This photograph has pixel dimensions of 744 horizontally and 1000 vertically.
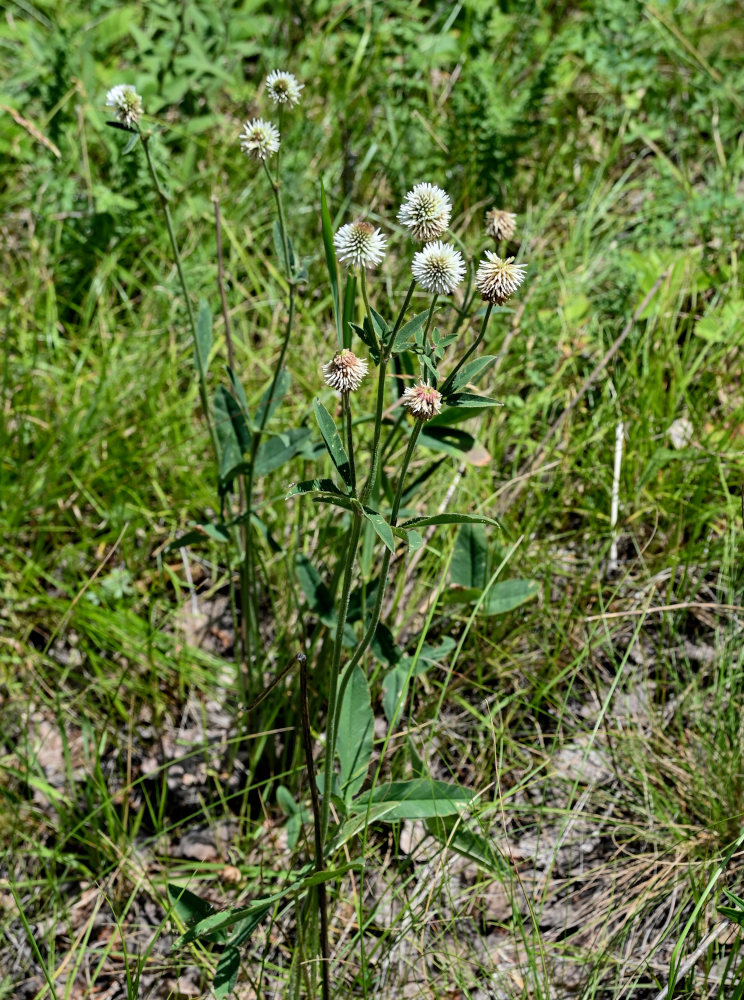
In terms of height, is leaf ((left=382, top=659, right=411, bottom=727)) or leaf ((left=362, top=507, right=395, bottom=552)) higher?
leaf ((left=362, top=507, right=395, bottom=552))

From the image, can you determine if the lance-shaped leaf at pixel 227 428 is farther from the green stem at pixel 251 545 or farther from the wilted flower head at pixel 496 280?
the wilted flower head at pixel 496 280

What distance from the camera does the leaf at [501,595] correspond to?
1.89m

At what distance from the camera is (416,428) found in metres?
1.22

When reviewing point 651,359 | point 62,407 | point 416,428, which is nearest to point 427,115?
point 651,359

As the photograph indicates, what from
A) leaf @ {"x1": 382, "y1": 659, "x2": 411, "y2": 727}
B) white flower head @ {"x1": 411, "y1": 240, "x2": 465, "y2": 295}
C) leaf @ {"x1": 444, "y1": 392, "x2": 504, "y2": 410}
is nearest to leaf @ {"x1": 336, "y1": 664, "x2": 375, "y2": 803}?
leaf @ {"x1": 382, "y1": 659, "x2": 411, "y2": 727}

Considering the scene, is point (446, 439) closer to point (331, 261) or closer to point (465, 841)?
point (331, 261)

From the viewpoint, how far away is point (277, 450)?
5.99 ft

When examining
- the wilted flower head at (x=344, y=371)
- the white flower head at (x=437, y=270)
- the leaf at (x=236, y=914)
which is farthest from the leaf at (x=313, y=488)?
the leaf at (x=236, y=914)

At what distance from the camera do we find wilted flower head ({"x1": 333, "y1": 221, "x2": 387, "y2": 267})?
4.30 ft

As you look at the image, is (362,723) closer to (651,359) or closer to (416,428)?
(416,428)

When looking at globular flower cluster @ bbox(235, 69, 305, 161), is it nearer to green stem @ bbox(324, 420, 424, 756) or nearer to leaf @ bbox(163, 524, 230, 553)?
green stem @ bbox(324, 420, 424, 756)

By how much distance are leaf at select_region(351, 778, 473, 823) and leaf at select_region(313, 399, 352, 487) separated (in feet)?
1.74

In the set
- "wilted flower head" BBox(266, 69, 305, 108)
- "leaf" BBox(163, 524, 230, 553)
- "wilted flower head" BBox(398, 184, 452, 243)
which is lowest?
"leaf" BBox(163, 524, 230, 553)

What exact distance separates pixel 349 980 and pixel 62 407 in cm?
163
